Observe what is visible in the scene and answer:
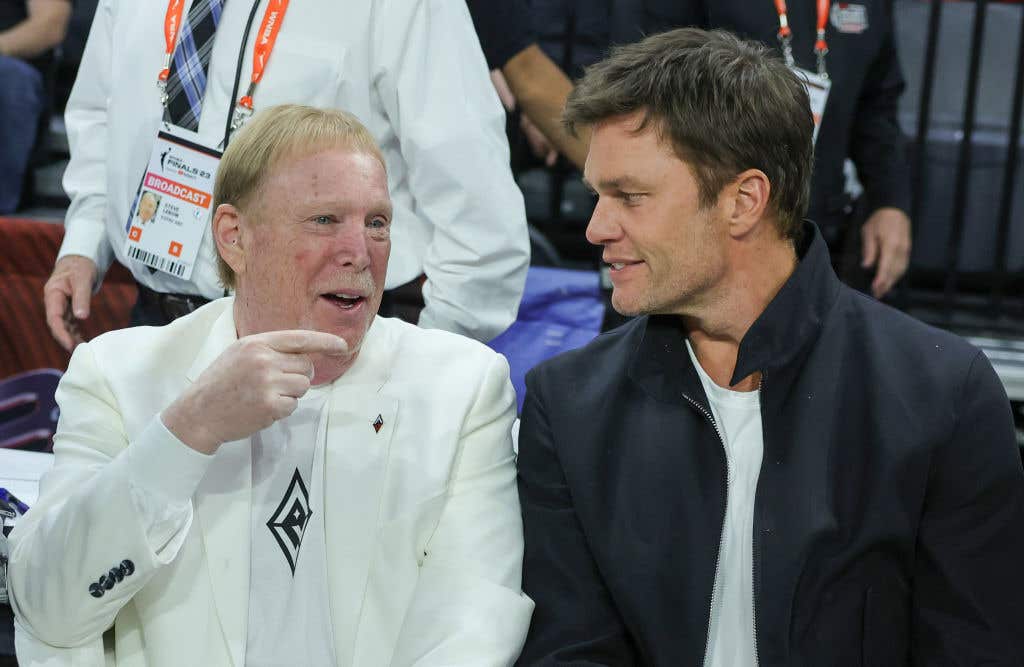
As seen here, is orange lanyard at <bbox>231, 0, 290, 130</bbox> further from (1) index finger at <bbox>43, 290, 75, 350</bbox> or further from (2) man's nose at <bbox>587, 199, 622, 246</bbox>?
(2) man's nose at <bbox>587, 199, 622, 246</bbox>

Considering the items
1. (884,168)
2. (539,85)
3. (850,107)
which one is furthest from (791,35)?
(539,85)

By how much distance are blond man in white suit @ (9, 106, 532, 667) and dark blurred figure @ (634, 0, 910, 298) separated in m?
1.59

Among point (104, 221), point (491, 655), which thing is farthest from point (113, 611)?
point (104, 221)

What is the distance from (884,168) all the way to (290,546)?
245cm

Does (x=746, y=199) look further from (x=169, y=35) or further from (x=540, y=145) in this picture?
(x=540, y=145)

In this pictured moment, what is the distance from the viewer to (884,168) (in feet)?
13.3

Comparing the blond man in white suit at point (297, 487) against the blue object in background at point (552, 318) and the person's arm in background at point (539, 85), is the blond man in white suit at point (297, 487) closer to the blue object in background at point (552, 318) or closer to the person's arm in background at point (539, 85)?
the blue object in background at point (552, 318)

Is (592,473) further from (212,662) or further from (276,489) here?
(212,662)

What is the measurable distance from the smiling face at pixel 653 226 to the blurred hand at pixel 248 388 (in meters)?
0.55

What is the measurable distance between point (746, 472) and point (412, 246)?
1111 millimetres

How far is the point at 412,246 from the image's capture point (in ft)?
10.2

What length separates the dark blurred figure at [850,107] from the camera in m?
3.68

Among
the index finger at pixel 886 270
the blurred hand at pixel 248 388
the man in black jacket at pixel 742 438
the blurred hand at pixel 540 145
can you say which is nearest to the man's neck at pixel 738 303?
the man in black jacket at pixel 742 438

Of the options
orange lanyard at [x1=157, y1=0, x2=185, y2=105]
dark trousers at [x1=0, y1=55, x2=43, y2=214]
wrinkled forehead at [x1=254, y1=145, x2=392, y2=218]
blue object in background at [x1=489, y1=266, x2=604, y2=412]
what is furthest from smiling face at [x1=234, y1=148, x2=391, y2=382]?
dark trousers at [x1=0, y1=55, x2=43, y2=214]
